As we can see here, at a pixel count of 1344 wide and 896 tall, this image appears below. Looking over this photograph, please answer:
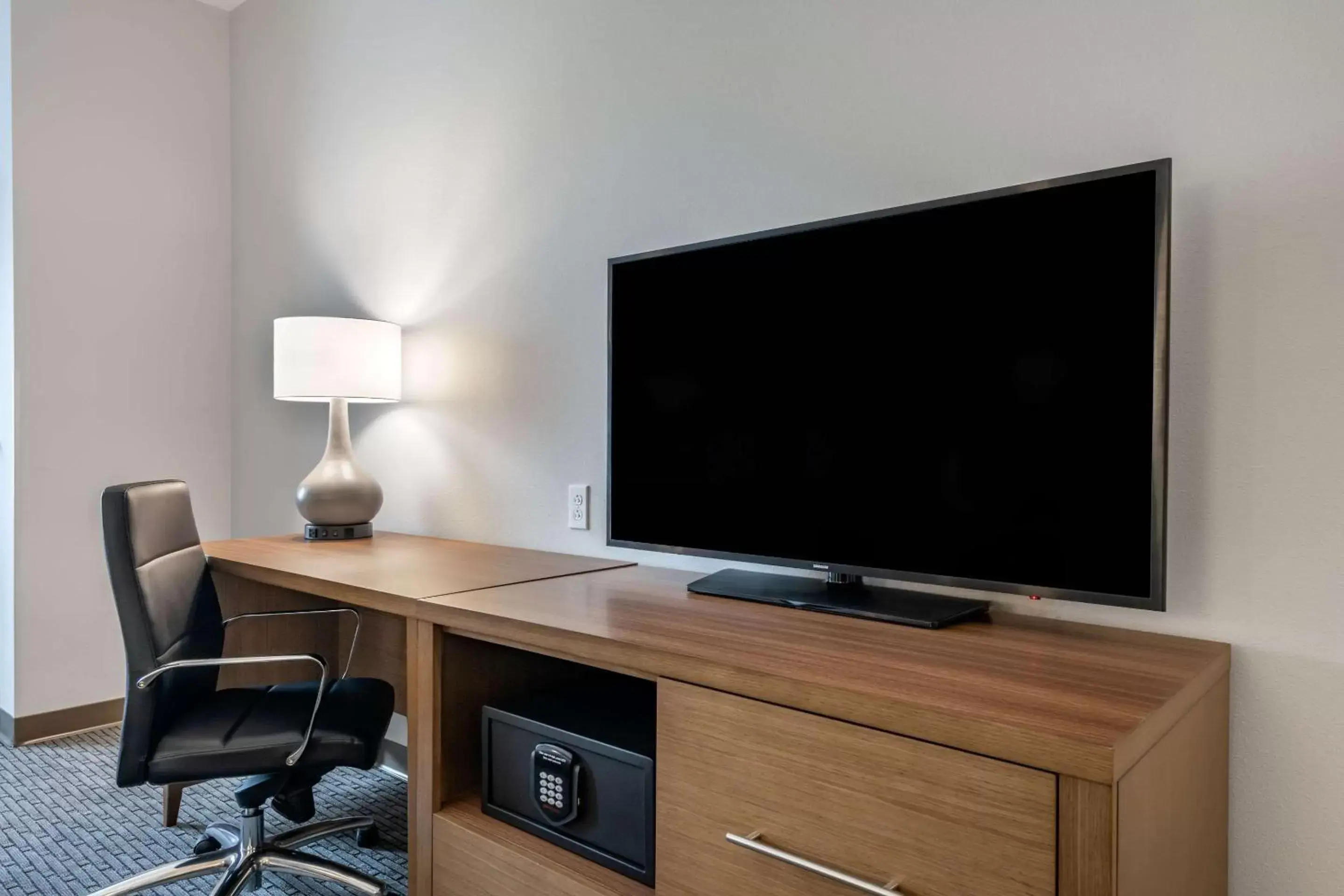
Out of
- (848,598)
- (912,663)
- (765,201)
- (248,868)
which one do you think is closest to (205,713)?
(248,868)

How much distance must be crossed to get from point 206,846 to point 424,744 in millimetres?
926

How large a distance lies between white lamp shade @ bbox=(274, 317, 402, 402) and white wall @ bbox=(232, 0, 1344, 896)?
0.16 m

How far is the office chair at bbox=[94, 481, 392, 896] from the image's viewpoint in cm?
165

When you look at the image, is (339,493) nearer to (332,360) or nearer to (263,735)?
(332,360)

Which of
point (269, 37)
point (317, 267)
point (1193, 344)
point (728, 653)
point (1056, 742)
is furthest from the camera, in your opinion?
point (269, 37)

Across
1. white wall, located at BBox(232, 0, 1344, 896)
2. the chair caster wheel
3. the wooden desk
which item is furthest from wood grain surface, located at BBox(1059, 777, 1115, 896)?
the chair caster wheel

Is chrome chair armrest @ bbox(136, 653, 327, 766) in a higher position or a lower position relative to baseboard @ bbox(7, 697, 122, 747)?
higher

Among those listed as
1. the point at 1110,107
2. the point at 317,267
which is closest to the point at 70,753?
the point at 317,267

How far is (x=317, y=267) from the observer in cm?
296

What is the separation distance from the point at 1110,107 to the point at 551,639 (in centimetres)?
122

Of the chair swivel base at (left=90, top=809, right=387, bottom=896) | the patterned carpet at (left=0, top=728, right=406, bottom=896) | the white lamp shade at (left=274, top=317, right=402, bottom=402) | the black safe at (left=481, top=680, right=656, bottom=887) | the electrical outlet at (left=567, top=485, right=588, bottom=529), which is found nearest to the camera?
the black safe at (left=481, top=680, right=656, bottom=887)

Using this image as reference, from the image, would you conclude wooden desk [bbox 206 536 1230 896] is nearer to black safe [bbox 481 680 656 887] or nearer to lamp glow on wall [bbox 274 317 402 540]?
black safe [bbox 481 680 656 887]

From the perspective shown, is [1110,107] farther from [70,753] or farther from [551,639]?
[70,753]

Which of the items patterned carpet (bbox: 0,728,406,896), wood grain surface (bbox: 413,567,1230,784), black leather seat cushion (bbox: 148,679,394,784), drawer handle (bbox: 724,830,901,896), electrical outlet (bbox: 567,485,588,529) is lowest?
patterned carpet (bbox: 0,728,406,896)
